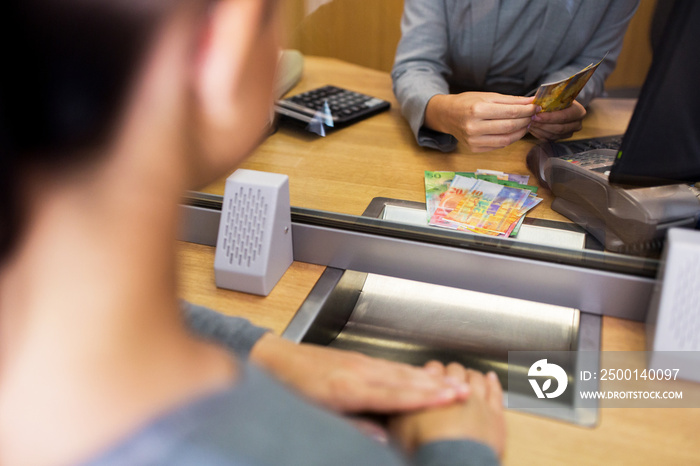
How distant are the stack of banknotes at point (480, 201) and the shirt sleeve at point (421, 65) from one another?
0.11 meters

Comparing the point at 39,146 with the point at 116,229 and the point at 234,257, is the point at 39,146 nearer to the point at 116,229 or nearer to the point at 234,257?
the point at 116,229

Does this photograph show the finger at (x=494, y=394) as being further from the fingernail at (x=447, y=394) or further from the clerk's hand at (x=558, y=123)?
the clerk's hand at (x=558, y=123)

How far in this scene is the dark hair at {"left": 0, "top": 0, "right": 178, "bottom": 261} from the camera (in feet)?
1.02

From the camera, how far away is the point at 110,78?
33cm

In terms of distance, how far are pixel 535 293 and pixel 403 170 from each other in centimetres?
34

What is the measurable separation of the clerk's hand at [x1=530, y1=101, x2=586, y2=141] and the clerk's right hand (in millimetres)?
474

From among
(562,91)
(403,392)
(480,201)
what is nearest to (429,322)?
(480,201)

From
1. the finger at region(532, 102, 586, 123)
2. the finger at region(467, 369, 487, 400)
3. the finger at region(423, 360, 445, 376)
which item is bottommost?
the finger at region(467, 369, 487, 400)

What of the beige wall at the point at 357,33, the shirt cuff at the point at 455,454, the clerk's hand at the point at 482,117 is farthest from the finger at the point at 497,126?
the shirt cuff at the point at 455,454

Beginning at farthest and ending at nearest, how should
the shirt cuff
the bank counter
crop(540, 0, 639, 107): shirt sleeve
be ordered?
1. crop(540, 0, 639, 107): shirt sleeve
2. the bank counter
3. the shirt cuff

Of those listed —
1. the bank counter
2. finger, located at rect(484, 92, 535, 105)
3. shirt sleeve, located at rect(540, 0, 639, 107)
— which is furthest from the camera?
finger, located at rect(484, 92, 535, 105)

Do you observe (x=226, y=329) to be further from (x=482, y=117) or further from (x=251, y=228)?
(x=482, y=117)

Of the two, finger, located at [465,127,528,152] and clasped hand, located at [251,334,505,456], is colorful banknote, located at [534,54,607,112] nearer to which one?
finger, located at [465,127,528,152]

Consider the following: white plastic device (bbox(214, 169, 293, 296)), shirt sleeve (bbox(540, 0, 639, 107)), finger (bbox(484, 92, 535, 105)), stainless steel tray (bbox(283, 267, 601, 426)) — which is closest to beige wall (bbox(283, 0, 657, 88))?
shirt sleeve (bbox(540, 0, 639, 107))
